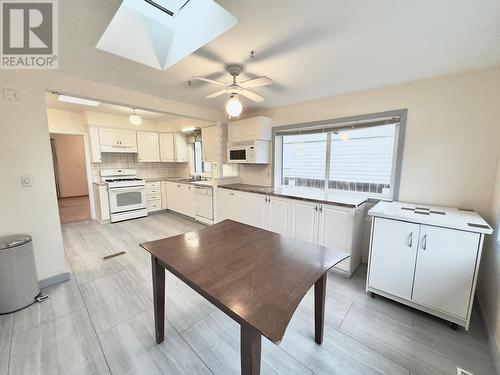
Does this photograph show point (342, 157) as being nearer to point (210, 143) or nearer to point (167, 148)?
point (210, 143)

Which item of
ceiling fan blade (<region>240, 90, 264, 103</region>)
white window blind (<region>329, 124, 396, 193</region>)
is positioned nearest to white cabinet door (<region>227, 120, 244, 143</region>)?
ceiling fan blade (<region>240, 90, 264, 103</region>)

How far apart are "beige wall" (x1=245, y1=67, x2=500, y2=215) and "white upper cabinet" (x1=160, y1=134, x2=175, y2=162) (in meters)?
4.60

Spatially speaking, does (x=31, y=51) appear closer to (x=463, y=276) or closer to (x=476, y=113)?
(x=463, y=276)

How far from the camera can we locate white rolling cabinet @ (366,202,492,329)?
1554mm

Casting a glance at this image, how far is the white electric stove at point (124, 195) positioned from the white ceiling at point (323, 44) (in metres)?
2.63

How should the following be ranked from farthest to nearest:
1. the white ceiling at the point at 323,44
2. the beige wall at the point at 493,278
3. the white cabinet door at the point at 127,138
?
the white cabinet door at the point at 127,138 < the beige wall at the point at 493,278 < the white ceiling at the point at 323,44

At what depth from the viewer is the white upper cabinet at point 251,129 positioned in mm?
3441

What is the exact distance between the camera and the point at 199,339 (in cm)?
156

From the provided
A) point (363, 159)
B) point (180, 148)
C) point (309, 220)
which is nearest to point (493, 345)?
point (309, 220)

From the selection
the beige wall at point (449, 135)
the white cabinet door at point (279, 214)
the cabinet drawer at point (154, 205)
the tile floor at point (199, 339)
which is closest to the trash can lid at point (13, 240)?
the tile floor at point (199, 339)

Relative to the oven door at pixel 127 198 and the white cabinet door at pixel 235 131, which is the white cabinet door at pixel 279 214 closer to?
the white cabinet door at pixel 235 131

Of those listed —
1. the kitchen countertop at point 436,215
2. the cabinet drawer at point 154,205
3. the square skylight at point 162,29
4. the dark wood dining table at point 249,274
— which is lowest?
the cabinet drawer at point 154,205

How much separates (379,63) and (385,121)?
0.87 meters

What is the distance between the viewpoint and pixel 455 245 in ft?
5.19
